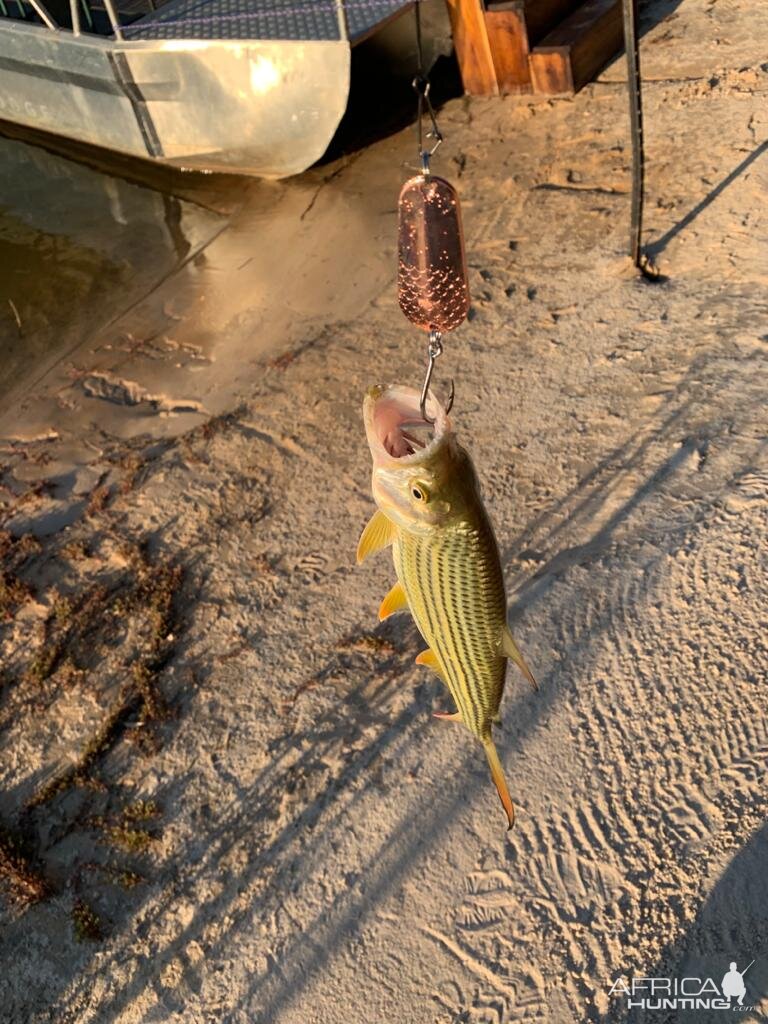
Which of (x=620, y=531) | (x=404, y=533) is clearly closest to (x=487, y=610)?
(x=404, y=533)

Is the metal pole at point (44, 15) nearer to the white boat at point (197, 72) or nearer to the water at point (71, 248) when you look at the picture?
the white boat at point (197, 72)

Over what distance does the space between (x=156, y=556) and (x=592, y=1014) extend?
12.3 feet

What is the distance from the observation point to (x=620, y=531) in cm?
552

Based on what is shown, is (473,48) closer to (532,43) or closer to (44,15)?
(532,43)

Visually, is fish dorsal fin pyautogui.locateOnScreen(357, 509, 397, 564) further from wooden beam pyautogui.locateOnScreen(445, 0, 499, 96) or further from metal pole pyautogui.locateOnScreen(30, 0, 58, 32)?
metal pole pyautogui.locateOnScreen(30, 0, 58, 32)

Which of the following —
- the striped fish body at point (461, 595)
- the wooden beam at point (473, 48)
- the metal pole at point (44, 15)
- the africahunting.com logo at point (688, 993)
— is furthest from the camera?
the wooden beam at point (473, 48)

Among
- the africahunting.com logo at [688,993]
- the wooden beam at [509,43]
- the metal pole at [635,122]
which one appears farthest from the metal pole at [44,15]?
the africahunting.com logo at [688,993]

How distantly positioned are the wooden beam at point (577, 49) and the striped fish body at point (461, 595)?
27.1ft

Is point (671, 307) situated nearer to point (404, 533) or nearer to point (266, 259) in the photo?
point (266, 259)

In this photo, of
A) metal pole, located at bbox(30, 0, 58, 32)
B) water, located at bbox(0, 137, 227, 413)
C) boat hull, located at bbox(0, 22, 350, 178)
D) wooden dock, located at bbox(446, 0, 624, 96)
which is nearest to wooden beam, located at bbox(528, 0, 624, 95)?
wooden dock, located at bbox(446, 0, 624, 96)

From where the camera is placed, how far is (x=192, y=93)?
9.44m

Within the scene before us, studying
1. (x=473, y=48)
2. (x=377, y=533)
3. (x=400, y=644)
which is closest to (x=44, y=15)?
(x=473, y=48)

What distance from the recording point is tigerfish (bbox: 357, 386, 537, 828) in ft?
8.30

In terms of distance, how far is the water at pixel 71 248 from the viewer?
8758 mm
